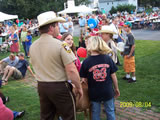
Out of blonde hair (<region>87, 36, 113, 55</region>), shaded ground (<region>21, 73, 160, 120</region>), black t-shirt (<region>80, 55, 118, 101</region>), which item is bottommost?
shaded ground (<region>21, 73, 160, 120</region>)

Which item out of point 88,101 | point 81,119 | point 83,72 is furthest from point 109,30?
point 81,119

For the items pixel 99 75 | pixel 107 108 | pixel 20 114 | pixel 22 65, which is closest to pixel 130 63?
pixel 107 108

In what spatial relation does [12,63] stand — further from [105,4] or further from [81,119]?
[105,4]

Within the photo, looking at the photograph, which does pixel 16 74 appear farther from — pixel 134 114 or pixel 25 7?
pixel 25 7

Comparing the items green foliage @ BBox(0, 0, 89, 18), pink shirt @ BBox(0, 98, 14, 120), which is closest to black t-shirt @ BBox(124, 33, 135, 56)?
pink shirt @ BBox(0, 98, 14, 120)

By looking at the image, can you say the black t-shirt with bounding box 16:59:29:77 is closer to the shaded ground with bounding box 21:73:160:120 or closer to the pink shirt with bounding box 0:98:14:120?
the pink shirt with bounding box 0:98:14:120

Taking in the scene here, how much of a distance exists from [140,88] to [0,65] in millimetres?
5307

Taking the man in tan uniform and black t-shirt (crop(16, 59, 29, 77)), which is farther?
black t-shirt (crop(16, 59, 29, 77))

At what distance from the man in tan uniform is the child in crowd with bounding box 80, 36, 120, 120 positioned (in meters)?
0.31

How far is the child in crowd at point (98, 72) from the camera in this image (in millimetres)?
2613

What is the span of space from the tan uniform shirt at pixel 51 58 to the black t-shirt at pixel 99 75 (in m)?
0.41

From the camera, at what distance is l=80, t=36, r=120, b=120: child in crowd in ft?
8.57

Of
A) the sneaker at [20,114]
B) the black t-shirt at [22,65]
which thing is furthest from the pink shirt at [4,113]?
the black t-shirt at [22,65]

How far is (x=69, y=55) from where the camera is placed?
233 cm
